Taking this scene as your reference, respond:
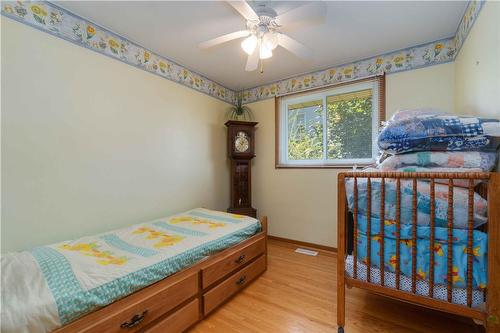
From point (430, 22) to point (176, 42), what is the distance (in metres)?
2.27

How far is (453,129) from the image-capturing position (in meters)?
1.15

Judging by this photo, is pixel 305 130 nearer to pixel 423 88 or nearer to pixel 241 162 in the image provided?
pixel 241 162

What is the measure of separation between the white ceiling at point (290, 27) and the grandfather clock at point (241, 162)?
87 centimetres

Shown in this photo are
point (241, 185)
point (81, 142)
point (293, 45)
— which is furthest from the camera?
point (241, 185)

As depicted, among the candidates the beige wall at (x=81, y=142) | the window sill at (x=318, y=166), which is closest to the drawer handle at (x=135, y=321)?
the beige wall at (x=81, y=142)

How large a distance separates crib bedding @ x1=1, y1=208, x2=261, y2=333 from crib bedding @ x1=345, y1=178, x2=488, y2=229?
1.11 metres

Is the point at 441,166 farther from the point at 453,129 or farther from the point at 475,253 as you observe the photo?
the point at 475,253

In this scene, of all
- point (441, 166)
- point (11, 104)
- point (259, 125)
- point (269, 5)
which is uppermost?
point (269, 5)

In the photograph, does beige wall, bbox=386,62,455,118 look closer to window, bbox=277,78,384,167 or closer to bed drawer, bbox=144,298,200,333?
window, bbox=277,78,384,167

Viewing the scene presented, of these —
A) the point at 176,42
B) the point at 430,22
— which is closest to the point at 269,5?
the point at 176,42

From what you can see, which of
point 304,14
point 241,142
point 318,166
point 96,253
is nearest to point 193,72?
point 241,142

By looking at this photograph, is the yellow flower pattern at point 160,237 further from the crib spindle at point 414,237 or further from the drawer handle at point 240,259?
the crib spindle at point 414,237

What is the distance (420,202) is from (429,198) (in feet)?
0.14

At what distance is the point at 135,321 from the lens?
1.12 m
